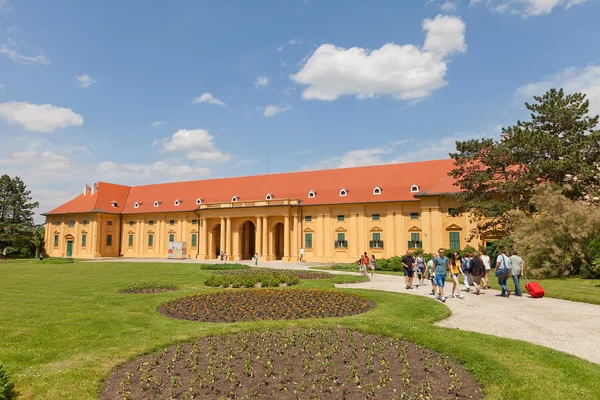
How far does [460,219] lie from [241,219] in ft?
88.5

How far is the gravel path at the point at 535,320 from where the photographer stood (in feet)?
28.8

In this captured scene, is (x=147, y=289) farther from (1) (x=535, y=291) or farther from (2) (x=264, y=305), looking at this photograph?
(1) (x=535, y=291)

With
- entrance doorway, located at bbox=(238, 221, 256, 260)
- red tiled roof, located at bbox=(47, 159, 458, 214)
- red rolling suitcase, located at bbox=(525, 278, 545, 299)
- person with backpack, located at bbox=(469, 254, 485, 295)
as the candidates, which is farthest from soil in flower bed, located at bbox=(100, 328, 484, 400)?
entrance doorway, located at bbox=(238, 221, 256, 260)

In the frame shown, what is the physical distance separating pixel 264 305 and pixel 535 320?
27.4ft

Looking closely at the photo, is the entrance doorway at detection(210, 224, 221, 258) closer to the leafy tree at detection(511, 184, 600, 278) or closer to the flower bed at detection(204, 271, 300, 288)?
the flower bed at detection(204, 271, 300, 288)

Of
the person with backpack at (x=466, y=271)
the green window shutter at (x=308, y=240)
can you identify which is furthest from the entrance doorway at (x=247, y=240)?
the person with backpack at (x=466, y=271)

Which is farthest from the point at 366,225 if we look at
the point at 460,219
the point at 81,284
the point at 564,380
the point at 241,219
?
the point at 564,380

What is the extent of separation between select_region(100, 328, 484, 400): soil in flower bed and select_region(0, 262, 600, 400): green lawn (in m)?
0.53

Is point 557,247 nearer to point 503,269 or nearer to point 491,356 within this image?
point 503,269

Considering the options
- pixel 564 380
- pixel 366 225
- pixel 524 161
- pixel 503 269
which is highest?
pixel 524 161

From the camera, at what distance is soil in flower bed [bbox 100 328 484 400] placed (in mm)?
5777

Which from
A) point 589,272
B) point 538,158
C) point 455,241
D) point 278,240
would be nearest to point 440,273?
point 589,272

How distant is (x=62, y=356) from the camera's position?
762 centimetres

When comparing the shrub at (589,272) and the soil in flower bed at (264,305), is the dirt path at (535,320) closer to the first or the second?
the soil in flower bed at (264,305)
